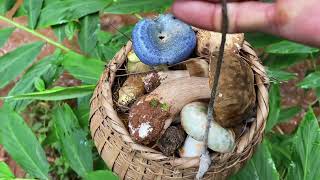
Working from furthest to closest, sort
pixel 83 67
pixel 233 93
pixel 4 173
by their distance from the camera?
pixel 83 67 < pixel 4 173 < pixel 233 93

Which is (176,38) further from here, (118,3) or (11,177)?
(11,177)

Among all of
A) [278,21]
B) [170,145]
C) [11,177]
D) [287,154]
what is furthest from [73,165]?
[278,21]

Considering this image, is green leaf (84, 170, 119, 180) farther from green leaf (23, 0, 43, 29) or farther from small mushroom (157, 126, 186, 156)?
green leaf (23, 0, 43, 29)

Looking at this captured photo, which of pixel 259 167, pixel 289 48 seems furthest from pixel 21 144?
pixel 289 48

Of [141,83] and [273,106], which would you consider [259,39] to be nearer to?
[273,106]

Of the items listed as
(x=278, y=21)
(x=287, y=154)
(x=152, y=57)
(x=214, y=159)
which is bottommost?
(x=287, y=154)

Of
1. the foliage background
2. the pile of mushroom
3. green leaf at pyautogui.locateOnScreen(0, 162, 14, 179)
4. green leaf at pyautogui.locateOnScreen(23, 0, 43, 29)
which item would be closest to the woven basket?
the pile of mushroom
